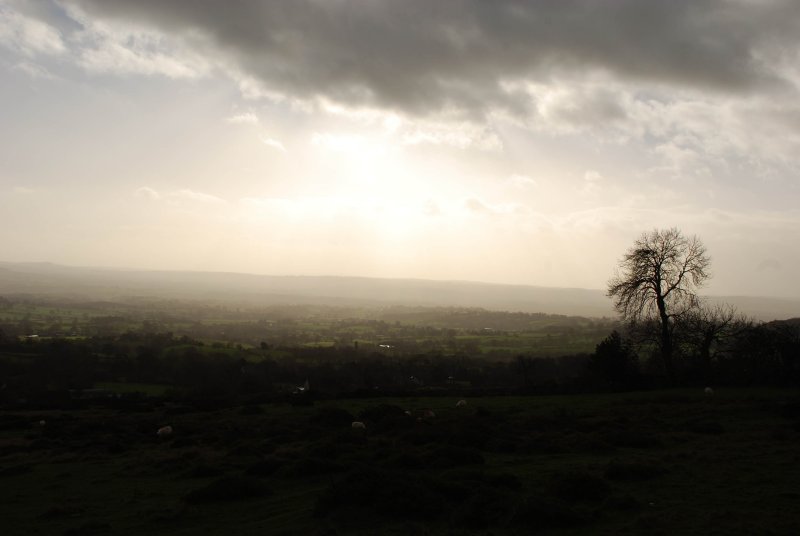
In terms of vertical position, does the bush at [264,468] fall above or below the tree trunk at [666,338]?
below

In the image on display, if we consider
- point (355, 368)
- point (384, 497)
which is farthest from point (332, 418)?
point (355, 368)

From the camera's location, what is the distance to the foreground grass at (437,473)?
371 inches

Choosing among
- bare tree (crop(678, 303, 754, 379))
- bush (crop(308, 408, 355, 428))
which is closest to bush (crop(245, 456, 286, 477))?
bush (crop(308, 408, 355, 428))

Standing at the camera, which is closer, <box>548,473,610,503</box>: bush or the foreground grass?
the foreground grass

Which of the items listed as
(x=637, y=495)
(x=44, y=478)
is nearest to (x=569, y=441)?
(x=637, y=495)

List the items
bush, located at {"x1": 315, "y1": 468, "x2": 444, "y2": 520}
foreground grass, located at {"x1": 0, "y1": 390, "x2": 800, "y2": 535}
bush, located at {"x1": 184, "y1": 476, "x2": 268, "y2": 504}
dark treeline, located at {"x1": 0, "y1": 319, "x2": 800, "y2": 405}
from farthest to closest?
1. dark treeline, located at {"x1": 0, "y1": 319, "x2": 800, "y2": 405}
2. bush, located at {"x1": 184, "y1": 476, "x2": 268, "y2": 504}
3. bush, located at {"x1": 315, "y1": 468, "x2": 444, "y2": 520}
4. foreground grass, located at {"x1": 0, "y1": 390, "x2": 800, "y2": 535}

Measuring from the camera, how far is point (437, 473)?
13.1 m

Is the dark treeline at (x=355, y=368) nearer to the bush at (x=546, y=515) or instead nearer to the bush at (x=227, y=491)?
the bush at (x=546, y=515)

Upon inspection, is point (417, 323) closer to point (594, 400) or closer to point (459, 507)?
point (594, 400)

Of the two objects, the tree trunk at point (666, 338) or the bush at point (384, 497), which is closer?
the bush at point (384, 497)

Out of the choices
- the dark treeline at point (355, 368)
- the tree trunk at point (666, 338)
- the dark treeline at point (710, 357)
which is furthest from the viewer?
the tree trunk at point (666, 338)

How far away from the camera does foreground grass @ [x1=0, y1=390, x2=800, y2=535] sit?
30.9 feet

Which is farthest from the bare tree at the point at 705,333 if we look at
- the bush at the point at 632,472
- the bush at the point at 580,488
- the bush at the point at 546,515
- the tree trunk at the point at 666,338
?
the bush at the point at 546,515

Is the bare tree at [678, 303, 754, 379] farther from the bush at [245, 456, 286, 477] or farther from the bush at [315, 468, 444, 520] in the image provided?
the bush at [245, 456, 286, 477]
